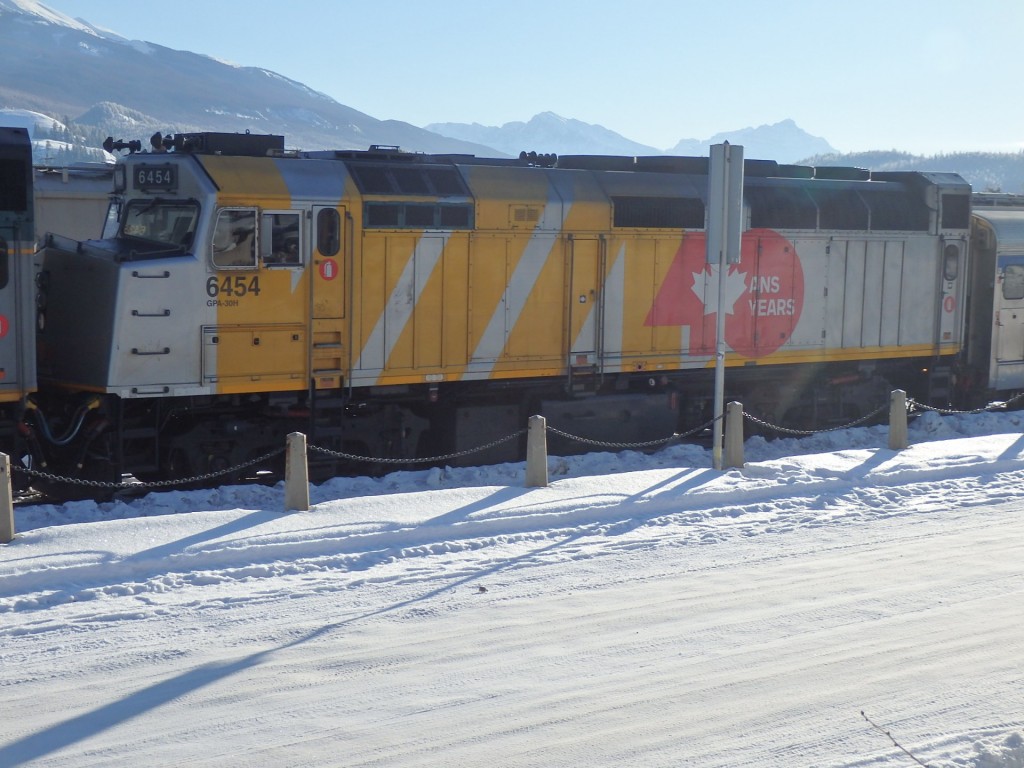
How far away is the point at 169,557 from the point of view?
8750mm

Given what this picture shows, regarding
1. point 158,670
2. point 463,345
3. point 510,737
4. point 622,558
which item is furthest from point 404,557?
point 463,345

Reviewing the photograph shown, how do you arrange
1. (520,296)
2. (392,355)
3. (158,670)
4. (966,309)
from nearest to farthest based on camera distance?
(158,670) < (392,355) < (520,296) < (966,309)

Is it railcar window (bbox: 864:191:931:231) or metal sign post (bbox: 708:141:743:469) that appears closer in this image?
metal sign post (bbox: 708:141:743:469)

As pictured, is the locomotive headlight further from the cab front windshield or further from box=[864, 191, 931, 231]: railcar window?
the cab front windshield

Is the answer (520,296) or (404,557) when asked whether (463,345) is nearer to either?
(520,296)

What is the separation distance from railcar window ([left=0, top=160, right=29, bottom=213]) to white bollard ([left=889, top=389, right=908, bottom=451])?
10025mm

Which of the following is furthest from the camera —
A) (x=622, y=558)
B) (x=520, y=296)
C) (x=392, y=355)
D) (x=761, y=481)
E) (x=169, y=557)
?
(x=520, y=296)

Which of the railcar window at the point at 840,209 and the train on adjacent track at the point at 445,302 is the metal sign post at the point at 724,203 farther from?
the railcar window at the point at 840,209

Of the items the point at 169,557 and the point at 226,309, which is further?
the point at 226,309

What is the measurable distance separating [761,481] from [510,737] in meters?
6.68

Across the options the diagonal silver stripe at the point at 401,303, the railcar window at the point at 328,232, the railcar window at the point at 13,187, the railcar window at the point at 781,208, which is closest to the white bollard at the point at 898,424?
the railcar window at the point at 781,208

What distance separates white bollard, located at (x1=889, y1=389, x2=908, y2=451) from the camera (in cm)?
1433

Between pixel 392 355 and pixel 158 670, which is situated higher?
pixel 392 355

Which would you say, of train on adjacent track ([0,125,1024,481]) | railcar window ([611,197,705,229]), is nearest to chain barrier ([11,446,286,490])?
train on adjacent track ([0,125,1024,481])
